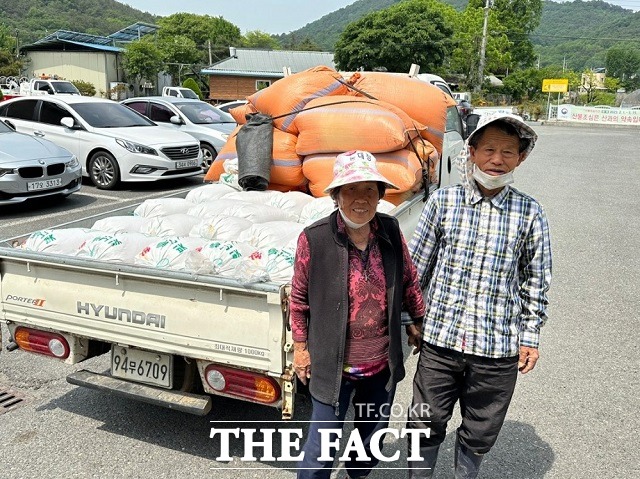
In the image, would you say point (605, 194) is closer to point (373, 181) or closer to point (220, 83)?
point (373, 181)

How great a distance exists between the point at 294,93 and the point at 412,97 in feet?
3.29

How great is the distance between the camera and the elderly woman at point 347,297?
2.30 meters

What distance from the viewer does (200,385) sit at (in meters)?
3.10

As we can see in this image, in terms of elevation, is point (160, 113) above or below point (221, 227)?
above

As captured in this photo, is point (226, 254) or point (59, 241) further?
point (59, 241)

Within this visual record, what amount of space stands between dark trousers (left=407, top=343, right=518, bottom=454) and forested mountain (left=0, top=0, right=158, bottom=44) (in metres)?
111

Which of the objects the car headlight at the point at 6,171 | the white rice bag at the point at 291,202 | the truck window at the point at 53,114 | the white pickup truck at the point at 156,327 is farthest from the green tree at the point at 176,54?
the white pickup truck at the point at 156,327

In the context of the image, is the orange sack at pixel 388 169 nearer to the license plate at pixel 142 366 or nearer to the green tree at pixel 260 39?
the license plate at pixel 142 366

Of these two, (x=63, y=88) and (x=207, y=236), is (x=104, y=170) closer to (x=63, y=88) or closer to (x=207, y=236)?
(x=207, y=236)

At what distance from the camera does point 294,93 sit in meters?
4.77

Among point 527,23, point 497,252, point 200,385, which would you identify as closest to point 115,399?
point 200,385

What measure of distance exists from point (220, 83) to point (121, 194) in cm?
5041

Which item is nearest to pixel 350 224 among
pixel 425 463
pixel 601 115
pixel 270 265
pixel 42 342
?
pixel 270 265

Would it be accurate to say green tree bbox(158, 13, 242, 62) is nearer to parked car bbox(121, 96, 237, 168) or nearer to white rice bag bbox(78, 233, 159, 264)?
parked car bbox(121, 96, 237, 168)
